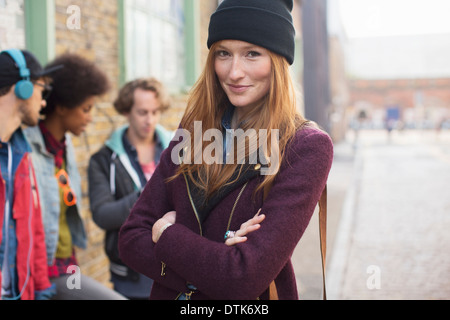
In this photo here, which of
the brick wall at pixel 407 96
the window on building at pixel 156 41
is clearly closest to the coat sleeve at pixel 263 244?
the window on building at pixel 156 41

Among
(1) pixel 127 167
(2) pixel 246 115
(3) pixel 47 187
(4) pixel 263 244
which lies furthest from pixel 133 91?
(4) pixel 263 244

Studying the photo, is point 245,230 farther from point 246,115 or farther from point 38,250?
point 38,250

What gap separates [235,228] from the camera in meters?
1.97

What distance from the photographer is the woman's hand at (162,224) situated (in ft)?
6.58

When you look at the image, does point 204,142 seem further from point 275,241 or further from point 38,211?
point 38,211

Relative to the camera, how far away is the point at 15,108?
2828 mm

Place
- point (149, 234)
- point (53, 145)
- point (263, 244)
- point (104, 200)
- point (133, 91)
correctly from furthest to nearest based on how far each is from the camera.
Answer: point (133, 91), point (104, 200), point (53, 145), point (149, 234), point (263, 244)

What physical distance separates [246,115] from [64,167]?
1798 mm

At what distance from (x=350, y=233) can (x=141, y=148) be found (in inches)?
239

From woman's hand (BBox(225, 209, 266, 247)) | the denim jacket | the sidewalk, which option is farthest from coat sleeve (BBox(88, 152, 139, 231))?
the sidewalk

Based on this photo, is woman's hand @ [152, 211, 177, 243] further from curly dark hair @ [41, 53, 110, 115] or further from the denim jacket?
curly dark hair @ [41, 53, 110, 115]

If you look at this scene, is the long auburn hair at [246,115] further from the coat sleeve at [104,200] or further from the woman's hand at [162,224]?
the coat sleeve at [104,200]

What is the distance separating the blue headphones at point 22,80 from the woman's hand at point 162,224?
1241mm

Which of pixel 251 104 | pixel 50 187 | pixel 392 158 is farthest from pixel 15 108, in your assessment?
pixel 392 158
